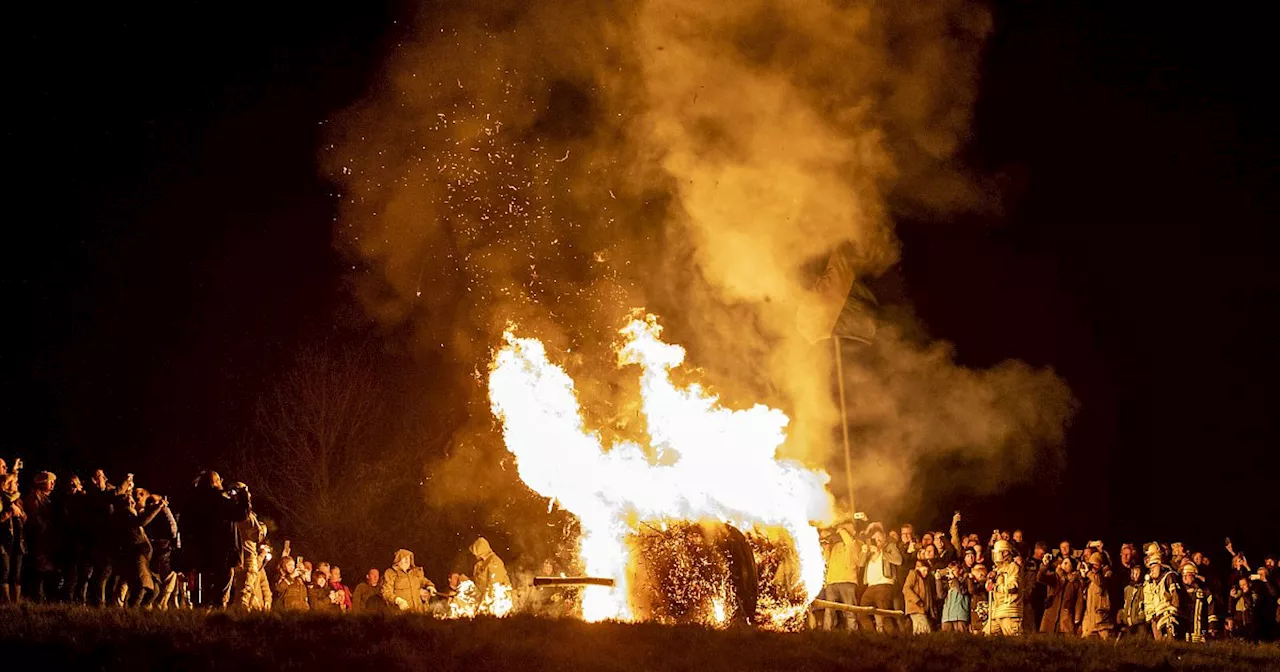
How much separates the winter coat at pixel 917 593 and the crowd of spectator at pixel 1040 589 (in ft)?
0.04

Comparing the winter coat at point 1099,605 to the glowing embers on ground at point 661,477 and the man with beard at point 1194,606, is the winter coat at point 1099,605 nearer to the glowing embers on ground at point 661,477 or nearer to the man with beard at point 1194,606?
the man with beard at point 1194,606

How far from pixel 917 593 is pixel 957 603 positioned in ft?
2.31

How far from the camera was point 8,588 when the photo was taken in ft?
41.9

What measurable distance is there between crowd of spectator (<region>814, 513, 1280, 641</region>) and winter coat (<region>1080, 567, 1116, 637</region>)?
1 centimetres

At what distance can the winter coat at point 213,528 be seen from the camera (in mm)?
13562

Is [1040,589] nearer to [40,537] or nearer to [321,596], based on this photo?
[321,596]

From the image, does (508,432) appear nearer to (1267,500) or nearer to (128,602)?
(128,602)

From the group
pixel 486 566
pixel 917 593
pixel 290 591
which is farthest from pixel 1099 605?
pixel 290 591

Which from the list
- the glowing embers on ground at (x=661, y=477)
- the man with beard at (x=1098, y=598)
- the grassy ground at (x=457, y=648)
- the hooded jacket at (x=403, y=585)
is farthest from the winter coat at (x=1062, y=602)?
the hooded jacket at (x=403, y=585)

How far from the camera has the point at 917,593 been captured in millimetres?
15391

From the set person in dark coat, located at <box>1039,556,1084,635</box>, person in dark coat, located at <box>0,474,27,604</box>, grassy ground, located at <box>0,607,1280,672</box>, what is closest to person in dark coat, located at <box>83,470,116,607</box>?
person in dark coat, located at <box>0,474,27,604</box>

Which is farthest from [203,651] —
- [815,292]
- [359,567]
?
[359,567]

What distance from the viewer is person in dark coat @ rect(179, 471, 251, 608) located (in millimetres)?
13562

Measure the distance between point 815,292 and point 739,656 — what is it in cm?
810
